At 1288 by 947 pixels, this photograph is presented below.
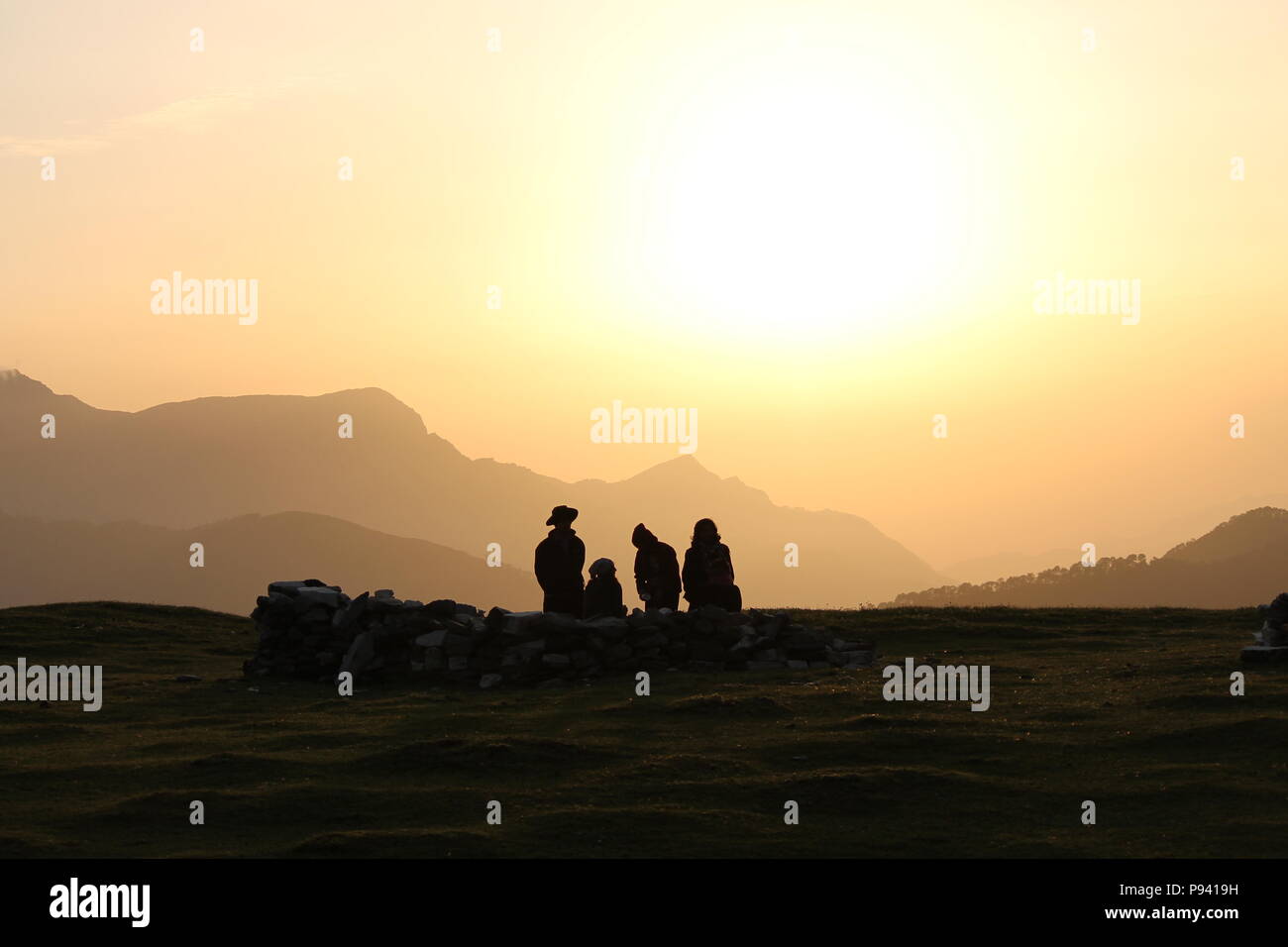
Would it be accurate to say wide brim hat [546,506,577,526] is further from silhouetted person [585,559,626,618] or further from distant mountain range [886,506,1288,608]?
distant mountain range [886,506,1288,608]

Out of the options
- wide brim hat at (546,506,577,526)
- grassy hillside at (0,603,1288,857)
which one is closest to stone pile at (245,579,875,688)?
grassy hillside at (0,603,1288,857)

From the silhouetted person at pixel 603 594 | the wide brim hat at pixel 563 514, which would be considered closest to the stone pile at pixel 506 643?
the silhouetted person at pixel 603 594

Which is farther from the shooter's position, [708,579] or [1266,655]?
[708,579]

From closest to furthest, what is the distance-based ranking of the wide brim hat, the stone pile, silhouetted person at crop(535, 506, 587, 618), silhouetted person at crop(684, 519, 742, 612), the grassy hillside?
the grassy hillside, the stone pile, the wide brim hat, silhouetted person at crop(535, 506, 587, 618), silhouetted person at crop(684, 519, 742, 612)

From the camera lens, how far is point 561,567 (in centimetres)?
2886

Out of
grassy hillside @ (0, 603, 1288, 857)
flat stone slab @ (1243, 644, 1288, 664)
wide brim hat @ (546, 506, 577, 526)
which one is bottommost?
grassy hillside @ (0, 603, 1288, 857)

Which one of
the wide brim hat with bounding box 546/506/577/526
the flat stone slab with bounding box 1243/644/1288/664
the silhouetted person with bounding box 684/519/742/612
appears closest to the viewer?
the flat stone slab with bounding box 1243/644/1288/664

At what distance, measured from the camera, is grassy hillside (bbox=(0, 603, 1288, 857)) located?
15.0 m

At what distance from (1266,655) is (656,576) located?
12469 mm

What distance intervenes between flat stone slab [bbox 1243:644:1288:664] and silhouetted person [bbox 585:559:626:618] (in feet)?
41.5

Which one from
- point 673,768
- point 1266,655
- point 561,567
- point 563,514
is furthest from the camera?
point 561,567

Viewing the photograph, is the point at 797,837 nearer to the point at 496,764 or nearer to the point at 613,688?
the point at 496,764

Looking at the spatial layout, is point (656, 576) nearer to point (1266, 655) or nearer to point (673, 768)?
point (673, 768)

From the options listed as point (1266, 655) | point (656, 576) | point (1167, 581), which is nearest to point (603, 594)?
point (656, 576)
